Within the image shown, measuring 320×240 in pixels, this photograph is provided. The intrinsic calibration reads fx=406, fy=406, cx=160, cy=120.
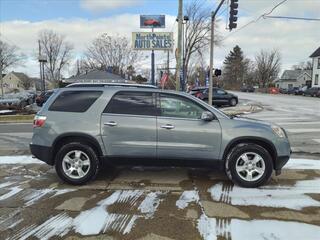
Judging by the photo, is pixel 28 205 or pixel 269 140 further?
pixel 269 140

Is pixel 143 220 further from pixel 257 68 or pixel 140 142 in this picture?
pixel 257 68

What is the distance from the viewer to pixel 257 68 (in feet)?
431

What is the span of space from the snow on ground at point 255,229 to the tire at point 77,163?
7.68 ft

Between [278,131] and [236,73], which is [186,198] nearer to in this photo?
[278,131]

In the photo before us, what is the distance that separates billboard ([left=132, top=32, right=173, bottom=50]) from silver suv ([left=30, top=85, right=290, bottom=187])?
27.9 metres

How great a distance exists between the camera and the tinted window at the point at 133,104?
687 centimetres

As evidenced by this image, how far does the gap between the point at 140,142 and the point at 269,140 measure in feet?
6.94

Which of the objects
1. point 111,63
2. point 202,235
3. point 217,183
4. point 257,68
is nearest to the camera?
point 202,235

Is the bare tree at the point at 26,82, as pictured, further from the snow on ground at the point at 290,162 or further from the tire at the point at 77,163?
the tire at the point at 77,163

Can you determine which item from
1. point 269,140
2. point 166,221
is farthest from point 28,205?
point 269,140

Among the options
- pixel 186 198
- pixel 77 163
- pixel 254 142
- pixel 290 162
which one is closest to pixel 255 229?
pixel 186 198

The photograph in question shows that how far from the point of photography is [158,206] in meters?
5.75

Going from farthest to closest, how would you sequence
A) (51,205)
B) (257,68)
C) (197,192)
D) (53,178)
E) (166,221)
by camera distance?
(257,68)
(53,178)
(197,192)
(51,205)
(166,221)

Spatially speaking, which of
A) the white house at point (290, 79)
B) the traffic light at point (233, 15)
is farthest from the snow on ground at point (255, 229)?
the white house at point (290, 79)
